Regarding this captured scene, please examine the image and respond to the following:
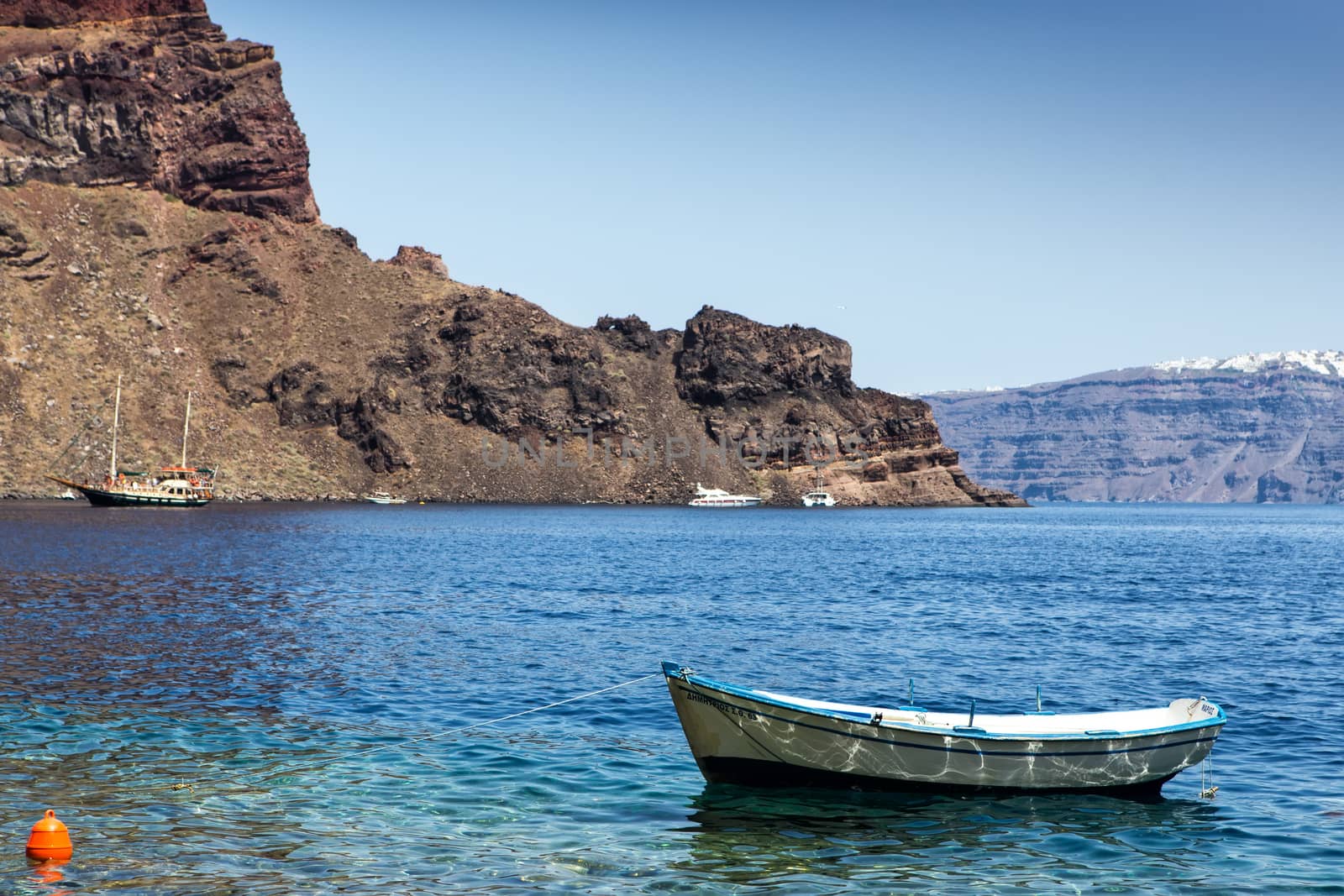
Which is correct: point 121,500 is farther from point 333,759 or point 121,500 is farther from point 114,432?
point 333,759

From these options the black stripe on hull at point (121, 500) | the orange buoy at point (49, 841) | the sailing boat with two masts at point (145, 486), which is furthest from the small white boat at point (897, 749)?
the black stripe on hull at point (121, 500)

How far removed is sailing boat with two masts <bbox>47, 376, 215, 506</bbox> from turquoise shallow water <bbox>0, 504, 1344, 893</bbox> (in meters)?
73.1

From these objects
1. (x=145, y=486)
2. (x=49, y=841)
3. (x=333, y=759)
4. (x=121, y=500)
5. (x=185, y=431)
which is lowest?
(x=333, y=759)

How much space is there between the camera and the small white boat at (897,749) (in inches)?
829

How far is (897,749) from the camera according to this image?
21.1 meters

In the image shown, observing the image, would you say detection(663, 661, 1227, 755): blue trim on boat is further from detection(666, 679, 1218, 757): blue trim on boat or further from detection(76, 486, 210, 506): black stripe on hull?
detection(76, 486, 210, 506): black stripe on hull

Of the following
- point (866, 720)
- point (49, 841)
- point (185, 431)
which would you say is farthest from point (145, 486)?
point (866, 720)

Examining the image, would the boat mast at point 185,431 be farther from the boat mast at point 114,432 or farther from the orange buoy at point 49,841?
the orange buoy at point 49,841

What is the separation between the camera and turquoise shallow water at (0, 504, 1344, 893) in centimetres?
1805

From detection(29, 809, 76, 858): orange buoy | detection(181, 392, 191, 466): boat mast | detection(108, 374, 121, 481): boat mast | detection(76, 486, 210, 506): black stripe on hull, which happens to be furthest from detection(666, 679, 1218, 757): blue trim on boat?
detection(181, 392, 191, 466): boat mast

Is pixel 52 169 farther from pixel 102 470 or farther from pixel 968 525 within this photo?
pixel 968 525

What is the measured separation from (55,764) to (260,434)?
168m

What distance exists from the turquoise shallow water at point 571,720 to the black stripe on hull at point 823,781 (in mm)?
270

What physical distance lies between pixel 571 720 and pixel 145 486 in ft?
429
